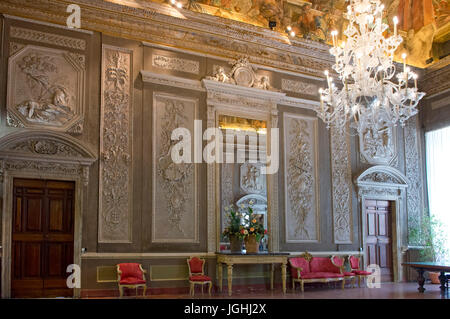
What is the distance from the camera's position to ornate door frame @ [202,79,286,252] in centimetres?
1042

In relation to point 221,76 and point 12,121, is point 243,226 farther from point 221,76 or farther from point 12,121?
point 12,121

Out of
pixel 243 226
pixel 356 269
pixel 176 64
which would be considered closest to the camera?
pixel 243 226

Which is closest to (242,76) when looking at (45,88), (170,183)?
(170,183)

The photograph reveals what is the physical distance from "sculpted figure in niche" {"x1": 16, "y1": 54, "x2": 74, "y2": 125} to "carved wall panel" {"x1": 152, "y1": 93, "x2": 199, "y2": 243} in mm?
1883

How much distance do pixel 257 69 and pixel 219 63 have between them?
39.8 inches

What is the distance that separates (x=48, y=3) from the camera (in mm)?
9328

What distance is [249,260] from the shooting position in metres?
9.90

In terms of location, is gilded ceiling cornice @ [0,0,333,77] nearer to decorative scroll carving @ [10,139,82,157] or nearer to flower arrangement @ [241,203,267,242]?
decorative scroll carving @ [10,139,82,157]

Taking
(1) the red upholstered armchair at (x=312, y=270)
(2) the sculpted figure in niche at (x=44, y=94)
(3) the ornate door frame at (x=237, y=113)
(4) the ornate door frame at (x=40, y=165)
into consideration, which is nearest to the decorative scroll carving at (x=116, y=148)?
(4) the ornate door frame at (x=40, y=165)

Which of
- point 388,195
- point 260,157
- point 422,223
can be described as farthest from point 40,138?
point 422,223

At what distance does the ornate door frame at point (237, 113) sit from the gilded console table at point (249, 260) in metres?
0.49

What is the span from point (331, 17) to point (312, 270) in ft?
21.6

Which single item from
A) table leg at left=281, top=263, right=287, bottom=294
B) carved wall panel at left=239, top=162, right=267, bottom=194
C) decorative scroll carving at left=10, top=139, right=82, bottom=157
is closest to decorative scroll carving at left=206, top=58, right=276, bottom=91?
carved wall panel at left=239, top=162, right=267, bottom=194

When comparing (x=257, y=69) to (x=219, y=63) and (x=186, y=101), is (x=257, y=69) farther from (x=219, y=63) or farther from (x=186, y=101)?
(x=186, y=101)
